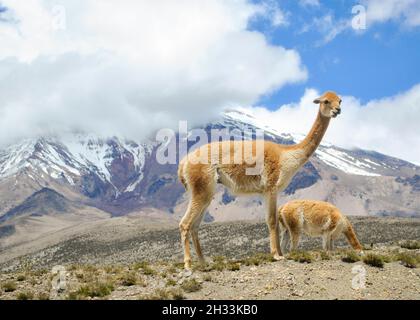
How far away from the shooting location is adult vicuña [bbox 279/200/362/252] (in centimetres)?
2052

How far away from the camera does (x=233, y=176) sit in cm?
1459

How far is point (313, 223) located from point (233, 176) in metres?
7.44

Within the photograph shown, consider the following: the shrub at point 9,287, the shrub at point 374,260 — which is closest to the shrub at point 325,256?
the shrub at point 374,260

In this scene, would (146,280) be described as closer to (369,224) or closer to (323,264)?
(323,264)

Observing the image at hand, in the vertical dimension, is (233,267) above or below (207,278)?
above

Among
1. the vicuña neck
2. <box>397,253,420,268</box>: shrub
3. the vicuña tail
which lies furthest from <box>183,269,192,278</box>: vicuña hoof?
the vicuña tail

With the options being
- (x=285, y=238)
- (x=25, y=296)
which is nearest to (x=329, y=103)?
(x=285, y=238)

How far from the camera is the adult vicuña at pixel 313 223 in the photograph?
20516 mm

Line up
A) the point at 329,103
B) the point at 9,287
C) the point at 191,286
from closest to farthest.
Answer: the point at 191,286 < the point at 9,287 < the point at 329,103

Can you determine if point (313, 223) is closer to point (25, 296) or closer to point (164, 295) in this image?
point (164, 295)

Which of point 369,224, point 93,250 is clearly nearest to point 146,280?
point 369,224

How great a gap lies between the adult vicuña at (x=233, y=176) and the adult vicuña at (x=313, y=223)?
20.7ft

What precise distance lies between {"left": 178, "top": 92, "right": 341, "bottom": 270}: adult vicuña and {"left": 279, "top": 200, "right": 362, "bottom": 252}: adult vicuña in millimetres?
6308
